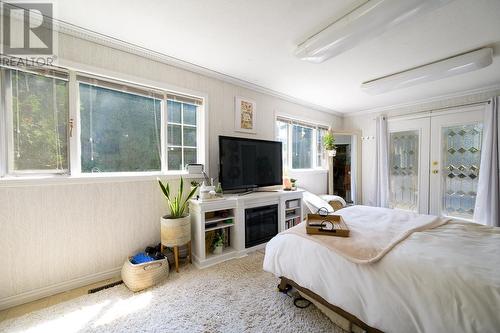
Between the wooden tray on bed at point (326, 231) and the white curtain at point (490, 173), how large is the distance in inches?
122

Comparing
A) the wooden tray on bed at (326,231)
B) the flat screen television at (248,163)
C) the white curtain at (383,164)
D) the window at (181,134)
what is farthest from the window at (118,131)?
the white curtain at (383,164)

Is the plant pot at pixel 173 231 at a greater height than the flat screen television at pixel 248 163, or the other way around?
the flat screen television at pixel 248 163

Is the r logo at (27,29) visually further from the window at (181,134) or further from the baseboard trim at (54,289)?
the baseboard trim at (54,289)

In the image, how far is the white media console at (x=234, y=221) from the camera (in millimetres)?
2281

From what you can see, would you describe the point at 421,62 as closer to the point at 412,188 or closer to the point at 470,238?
the point at 470,238

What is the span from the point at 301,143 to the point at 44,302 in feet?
13.8

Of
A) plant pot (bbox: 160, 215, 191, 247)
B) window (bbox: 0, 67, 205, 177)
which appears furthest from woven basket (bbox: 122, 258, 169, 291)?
window (bbox: 0, 67, 205, 177)

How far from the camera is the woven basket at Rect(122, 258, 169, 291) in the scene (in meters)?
1.83

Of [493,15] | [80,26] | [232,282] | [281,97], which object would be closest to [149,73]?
[80,26]

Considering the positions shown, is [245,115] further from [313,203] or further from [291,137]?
[313,203]

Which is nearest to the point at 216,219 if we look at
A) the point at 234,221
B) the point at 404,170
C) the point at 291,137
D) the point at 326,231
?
the point at 234,221

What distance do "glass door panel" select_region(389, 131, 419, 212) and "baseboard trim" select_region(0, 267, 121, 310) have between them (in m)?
5.11

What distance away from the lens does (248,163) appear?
2887 mm

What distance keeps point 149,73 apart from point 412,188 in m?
5.10
